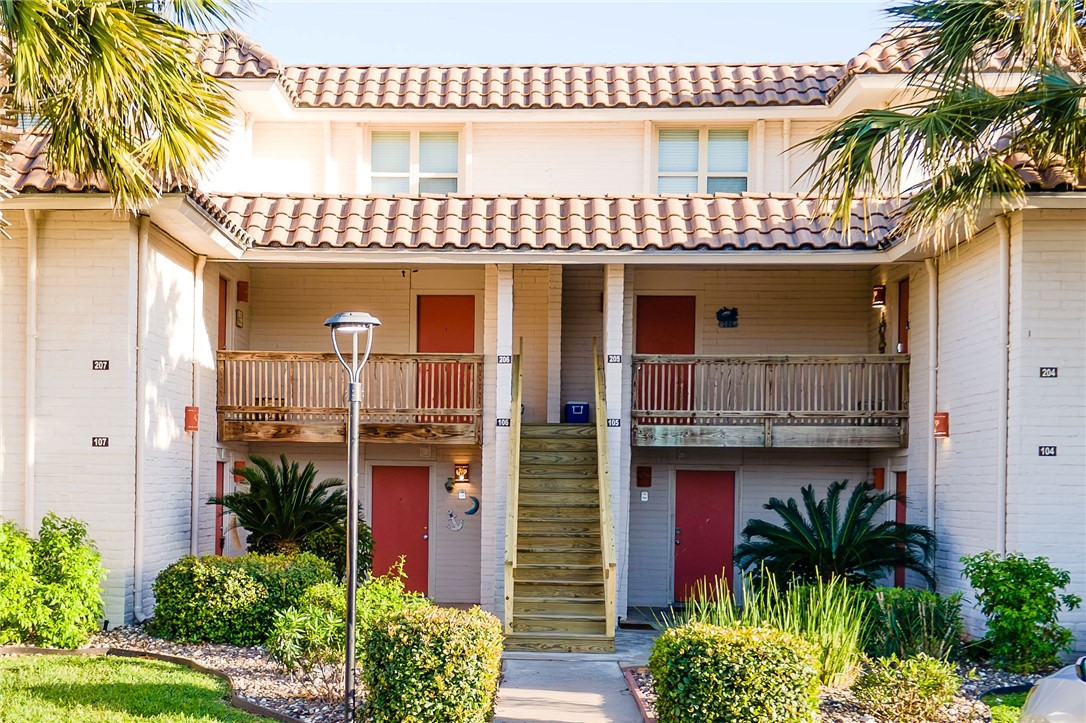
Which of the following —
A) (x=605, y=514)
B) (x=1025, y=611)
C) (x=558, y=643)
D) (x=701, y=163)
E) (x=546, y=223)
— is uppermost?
(x=701, y=163)

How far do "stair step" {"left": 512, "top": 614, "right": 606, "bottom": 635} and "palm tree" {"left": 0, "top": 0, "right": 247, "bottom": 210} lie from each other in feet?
20.9

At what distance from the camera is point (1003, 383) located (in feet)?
43.6

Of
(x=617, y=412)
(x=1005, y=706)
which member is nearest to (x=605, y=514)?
(x=617, y=412)

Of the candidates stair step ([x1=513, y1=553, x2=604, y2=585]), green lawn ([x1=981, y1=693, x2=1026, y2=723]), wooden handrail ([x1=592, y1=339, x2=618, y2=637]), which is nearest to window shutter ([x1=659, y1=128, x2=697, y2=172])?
wooden handrail ([x1=592, y1=339, x2=618, y2=637])

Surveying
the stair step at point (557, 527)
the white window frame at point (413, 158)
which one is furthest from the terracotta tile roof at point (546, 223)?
the stair step at point (557, 527)

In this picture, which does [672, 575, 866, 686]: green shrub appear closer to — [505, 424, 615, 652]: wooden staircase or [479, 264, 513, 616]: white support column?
[505, 424, 615, 652]: wooden staircase

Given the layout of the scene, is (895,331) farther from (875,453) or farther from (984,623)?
(984,623)

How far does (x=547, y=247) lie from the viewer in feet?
52.2

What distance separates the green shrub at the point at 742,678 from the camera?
8945 mm

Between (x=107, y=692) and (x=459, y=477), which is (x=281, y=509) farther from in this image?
(x=107, y=692)

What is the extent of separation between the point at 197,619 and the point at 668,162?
36.4 ft

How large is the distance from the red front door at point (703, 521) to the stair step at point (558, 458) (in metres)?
2.77

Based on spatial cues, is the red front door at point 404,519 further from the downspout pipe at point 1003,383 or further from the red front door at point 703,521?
the downspout pipe at point 1003,383

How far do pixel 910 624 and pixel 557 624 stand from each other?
164 inches
